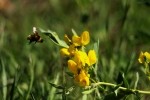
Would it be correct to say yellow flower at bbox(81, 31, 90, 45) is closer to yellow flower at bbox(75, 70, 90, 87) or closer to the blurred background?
yellow flower at bbox(75, 70, 90, 87)

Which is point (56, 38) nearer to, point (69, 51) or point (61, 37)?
point (69, 51)

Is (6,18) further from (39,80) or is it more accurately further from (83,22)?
(39,80)

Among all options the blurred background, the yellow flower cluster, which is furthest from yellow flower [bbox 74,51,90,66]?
the blurred background

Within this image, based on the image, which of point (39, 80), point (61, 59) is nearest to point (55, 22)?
point (61, 59)

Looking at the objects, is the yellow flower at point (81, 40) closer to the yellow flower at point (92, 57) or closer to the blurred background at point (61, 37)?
the yellow flower at point (92, 57)

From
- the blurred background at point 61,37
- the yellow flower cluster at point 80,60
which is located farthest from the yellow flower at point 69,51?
the blurred background at point 61,37
